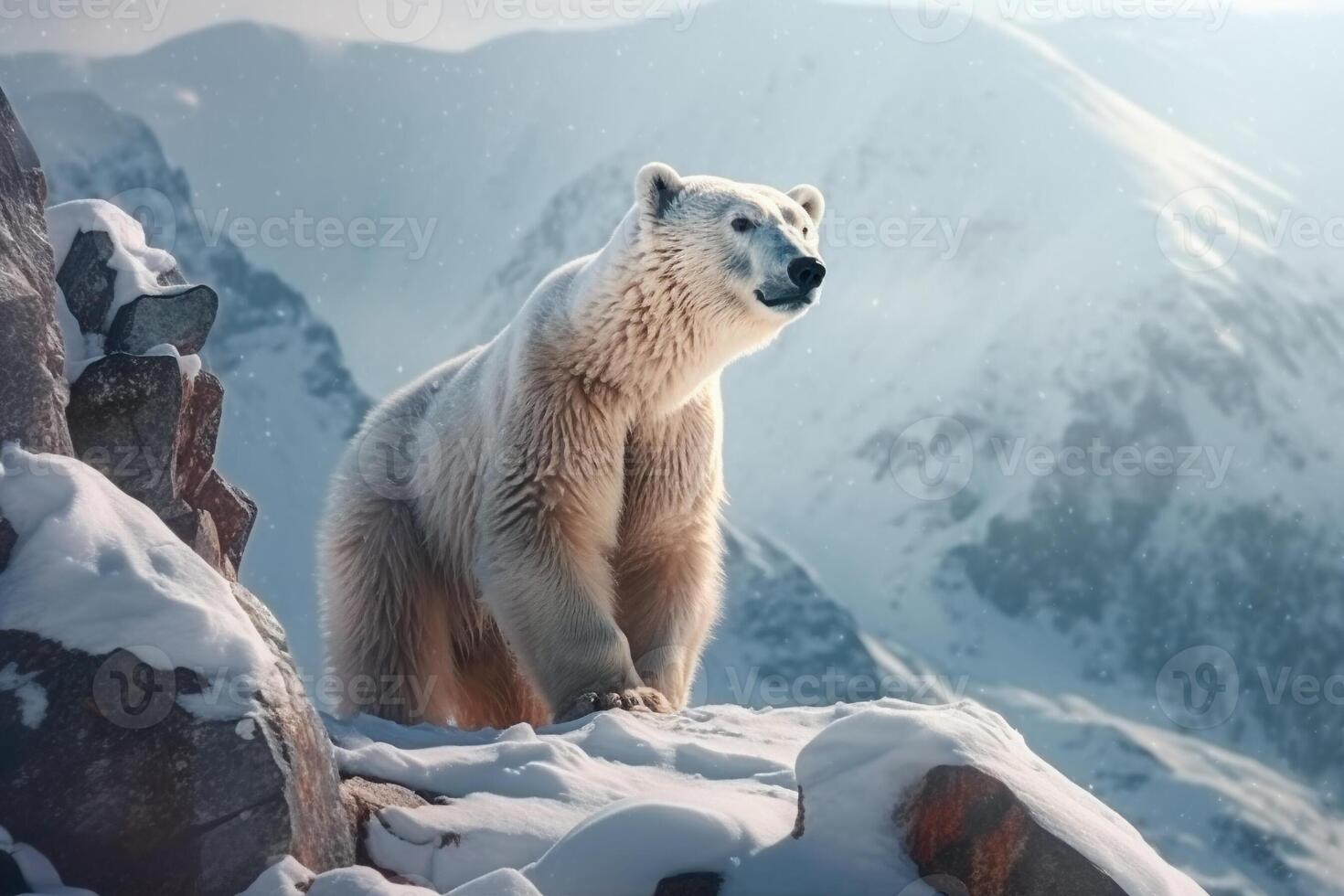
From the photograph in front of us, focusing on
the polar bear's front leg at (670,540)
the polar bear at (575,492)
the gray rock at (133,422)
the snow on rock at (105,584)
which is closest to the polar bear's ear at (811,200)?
the polar bear at (575,492)

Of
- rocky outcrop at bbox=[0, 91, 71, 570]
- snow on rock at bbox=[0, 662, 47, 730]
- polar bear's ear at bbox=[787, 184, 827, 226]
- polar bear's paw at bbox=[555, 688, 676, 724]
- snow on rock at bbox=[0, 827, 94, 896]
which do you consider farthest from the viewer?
polar bear's ear at bbox=[787, 184, 827, 226]

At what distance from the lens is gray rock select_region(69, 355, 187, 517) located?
4.84 metres

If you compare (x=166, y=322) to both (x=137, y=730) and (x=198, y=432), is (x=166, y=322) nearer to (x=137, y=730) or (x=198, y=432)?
(x=198, y=432)

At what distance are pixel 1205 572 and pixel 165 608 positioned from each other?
52.7 meters

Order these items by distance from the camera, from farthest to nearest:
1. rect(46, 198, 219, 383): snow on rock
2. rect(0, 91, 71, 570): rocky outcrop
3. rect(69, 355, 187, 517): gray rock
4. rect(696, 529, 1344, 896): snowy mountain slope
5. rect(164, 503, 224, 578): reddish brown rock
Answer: rect(696, 529, 1344, 896): snowy mountain slope → rect(46, 198, 219, 383): snow on rock → rect(164, 503, 224, 578): reddish brown rock → rect(69, 355, 187, 517): gray rock → rect(0, 91, 71, 570): rocky outcrop

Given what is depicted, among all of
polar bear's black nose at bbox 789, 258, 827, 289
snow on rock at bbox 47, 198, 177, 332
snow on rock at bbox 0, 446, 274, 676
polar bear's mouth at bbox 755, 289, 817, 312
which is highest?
polar bear's black nose at bbox 789, 258, 827, 289

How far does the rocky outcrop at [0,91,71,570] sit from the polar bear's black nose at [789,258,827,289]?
3.24 metres

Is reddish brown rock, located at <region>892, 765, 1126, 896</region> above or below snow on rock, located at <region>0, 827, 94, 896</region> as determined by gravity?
above

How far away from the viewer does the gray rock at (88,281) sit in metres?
5.21

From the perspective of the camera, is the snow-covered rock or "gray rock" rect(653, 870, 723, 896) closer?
the snow-covered rock

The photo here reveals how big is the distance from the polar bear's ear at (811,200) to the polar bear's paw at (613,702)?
2.92 metres

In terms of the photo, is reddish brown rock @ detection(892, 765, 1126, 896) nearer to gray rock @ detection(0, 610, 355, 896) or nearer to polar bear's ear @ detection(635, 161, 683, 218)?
gray rock @ detection(0, 610, 355, 896)

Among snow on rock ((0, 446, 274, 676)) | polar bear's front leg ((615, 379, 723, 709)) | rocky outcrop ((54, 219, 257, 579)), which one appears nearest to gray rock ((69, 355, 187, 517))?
rocky outcrop ((54, 219, 257, 579))

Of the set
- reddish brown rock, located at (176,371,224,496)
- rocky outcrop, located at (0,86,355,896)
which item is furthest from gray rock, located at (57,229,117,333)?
rocky outcrop, located at (0,86,355,896)
